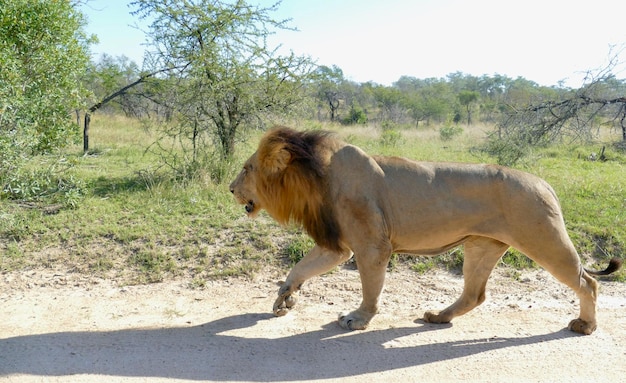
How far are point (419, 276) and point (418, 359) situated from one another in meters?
1.97

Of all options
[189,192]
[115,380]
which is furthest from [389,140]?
[115,380]

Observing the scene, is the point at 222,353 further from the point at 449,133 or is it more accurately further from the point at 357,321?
the point at 449,133

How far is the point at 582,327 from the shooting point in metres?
4.51

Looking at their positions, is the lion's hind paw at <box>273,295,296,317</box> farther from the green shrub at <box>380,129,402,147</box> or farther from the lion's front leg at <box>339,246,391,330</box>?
the green shrub at <box>380,129,402,147</box>

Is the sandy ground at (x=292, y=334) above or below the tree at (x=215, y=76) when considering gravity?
below

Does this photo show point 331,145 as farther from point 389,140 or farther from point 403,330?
point 389,140

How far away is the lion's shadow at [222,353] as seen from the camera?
381cm

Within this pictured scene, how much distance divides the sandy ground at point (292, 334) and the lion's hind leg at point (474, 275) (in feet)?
0.36

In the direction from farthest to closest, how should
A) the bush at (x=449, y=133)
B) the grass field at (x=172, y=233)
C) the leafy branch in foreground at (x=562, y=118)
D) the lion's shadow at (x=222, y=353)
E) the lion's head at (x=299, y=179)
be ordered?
1. the bush at (x=449, y=133)
2. the leafy branch in foreground at (x=562, y=118)
3. the grass field at (x=172, y=233)
4. the lion's head at (x=299, y=179)
5. the lion's shadow at (x=222, y=353)

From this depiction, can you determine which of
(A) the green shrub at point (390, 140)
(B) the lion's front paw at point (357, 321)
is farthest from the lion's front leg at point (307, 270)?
(A) the green shrub at point (390, 140)

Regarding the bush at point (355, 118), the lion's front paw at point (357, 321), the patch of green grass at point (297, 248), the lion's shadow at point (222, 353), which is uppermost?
the bush at point (355, 118)

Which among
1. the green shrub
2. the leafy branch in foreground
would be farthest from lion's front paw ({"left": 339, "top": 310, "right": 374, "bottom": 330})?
the green shrub

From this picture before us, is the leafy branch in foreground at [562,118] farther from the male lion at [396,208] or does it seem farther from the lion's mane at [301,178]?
the lion's mane at [301,178]

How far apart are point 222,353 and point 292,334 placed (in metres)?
0.62
